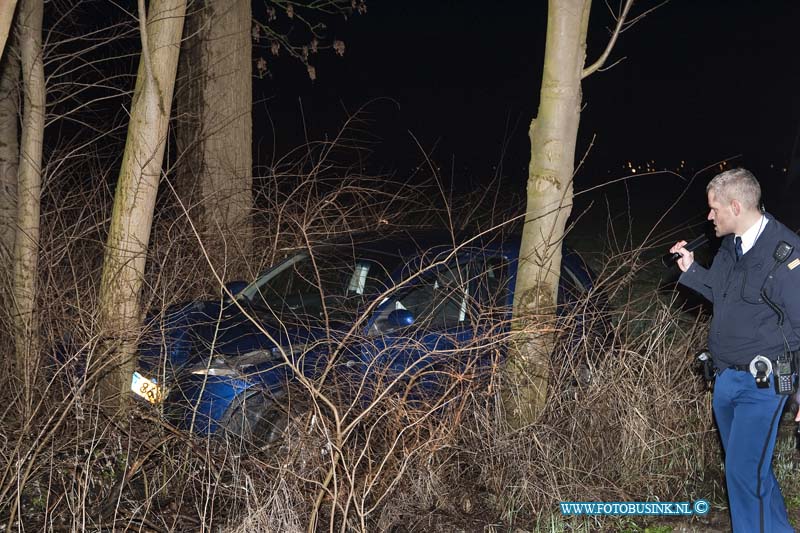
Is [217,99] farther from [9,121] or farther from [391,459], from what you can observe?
[391,459]

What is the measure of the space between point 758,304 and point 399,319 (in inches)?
80.2

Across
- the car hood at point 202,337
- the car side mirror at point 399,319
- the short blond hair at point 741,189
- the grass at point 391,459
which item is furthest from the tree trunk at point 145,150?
the short blond hair at point 741,189

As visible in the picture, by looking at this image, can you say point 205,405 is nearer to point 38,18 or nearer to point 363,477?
point 363,477

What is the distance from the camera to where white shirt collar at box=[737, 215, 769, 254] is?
4.52m

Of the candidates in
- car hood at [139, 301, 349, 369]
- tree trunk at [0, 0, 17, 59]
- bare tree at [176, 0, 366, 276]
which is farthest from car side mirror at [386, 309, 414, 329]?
bare tree at [176, 0, 366, 276]

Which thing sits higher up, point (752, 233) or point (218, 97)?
point (218, 97)

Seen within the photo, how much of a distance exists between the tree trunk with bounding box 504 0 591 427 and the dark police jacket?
1232mm

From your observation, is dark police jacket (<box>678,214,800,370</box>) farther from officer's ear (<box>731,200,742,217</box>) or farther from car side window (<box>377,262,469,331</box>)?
car side window (<box>377,262,469,331</box>)

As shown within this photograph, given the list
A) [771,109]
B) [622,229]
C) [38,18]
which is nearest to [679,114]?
[771,109]

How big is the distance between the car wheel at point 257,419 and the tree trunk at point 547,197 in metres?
1.41

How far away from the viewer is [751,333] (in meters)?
4.45

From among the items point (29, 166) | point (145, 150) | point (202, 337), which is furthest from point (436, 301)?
point (29, 166)

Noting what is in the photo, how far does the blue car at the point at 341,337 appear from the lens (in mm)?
4988

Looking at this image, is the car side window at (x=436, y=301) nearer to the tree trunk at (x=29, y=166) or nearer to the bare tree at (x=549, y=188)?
the bare tree at (x=549, y=188)
